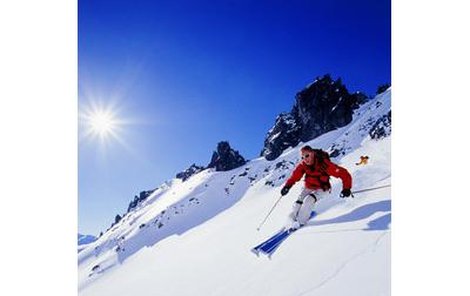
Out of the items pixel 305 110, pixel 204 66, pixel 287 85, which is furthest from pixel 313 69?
pixel 204 66

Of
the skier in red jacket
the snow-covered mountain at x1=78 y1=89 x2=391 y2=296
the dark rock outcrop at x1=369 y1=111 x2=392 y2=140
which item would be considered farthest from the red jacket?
the dark rock outcrop at x1=369 y1=111 x2=392 y2=140

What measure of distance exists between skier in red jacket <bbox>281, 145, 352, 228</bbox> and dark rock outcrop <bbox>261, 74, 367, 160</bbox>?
0.26m

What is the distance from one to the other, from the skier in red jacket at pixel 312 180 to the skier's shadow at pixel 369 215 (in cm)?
12

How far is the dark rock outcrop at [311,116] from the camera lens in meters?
3.64

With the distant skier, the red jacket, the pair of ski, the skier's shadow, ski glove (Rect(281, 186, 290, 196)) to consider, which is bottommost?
the pair of ski

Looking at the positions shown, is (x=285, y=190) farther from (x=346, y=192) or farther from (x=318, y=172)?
(x=346, y=192)

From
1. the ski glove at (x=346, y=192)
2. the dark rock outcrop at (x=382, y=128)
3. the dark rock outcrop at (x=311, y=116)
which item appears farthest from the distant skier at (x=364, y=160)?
the dark rock outcrop at (x=311, y=116)

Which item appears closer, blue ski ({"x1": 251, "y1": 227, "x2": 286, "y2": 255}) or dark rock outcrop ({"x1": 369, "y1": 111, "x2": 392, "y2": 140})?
blue ski ({"x1": 251, "y1": 227, "x2": 286, "y2": 255})

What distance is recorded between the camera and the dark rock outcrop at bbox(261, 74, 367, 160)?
3.64 m

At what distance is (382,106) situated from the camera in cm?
337

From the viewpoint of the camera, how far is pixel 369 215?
303 cm

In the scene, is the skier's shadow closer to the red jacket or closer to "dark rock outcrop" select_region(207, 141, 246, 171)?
the red jacket

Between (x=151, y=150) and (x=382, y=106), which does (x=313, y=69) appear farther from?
(x=151, y=150)

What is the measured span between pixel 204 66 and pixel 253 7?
0.66 metres
